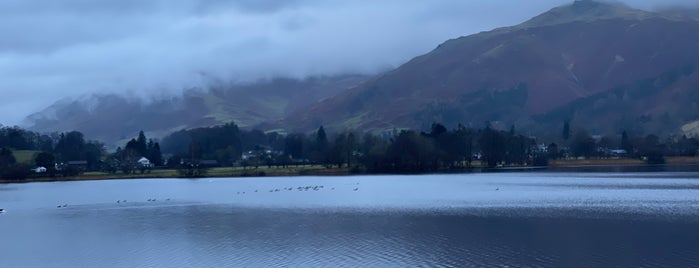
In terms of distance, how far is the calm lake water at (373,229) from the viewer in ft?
131

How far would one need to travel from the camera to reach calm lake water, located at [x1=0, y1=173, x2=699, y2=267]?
131 feet

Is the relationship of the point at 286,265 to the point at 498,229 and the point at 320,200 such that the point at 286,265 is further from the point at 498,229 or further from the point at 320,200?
the point at 320,200

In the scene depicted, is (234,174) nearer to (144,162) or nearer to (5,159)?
(144,162)

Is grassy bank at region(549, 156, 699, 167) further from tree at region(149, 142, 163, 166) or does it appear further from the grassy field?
the grassy field

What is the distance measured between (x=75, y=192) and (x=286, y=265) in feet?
235

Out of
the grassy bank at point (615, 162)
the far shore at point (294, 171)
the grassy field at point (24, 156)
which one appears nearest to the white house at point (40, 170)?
the far shore at point (294, 171)

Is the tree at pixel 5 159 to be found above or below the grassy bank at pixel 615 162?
above

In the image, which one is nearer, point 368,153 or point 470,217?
point 470,217

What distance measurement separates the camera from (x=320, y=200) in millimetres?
78250

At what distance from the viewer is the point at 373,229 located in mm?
51438

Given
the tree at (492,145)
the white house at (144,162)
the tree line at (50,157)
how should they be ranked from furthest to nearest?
1. the white house at (144,162)
2. the tree at (492,145)
3. the tree line at (50,157)

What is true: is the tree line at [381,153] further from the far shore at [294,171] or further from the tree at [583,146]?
the far shore at [294,171]

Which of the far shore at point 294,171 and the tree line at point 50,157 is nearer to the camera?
the far shore at point 294,171

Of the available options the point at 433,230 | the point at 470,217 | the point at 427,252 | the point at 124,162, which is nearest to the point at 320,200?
the point at 470,217
